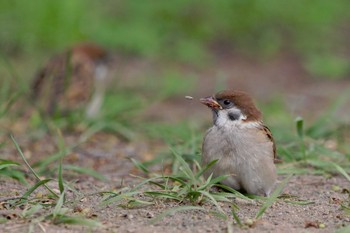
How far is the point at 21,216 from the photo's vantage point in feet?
13.5

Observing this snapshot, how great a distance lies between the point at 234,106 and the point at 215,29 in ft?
25.3

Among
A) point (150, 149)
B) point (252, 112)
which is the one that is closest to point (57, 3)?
point (150, 149)

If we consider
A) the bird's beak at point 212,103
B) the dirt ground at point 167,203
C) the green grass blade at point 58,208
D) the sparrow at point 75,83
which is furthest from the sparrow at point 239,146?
the sparrow at point 75,83

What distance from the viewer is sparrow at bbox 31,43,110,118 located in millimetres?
7984

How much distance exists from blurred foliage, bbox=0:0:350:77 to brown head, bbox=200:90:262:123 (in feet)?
20.4

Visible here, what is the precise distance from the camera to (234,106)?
5.03 meters

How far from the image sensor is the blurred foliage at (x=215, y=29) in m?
11.6

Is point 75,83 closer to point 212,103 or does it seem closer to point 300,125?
point 300,125

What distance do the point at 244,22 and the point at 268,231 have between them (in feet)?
28.7

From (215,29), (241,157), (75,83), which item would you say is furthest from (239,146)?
(215,29)

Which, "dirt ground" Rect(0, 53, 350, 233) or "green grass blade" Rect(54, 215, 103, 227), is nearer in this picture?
"green grass blade" Rect(54, 215, 103, 227)

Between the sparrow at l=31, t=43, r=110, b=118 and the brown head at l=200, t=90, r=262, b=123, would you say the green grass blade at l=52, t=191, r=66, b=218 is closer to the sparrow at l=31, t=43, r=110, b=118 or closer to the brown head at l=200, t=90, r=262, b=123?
the brown head at l=200, t=90, r=262, b=123

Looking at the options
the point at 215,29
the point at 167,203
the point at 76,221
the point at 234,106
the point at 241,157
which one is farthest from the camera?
the point at 215,29

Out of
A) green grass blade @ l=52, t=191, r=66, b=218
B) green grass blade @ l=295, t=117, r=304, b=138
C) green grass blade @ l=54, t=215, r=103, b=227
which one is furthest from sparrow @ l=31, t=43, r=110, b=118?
green grass blade @ l=54, t=215, r=103, b=227
